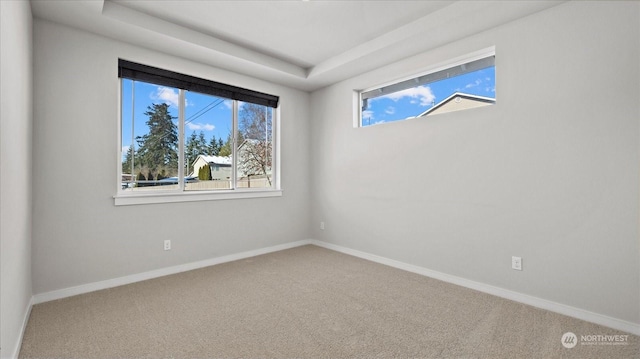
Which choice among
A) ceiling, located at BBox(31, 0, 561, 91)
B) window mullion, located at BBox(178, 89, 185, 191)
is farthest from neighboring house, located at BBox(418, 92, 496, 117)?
window mullion, located at BBox(178, 89, 185, 191)

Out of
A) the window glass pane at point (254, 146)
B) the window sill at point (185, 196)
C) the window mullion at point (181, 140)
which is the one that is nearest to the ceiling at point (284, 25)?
the window mullion at point (181, 140)

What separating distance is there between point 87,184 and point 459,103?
366 centimetres

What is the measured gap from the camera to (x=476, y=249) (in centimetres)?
287

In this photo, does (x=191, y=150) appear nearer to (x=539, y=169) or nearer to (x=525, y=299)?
(x=539, y=169)

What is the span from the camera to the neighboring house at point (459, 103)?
2884 millimetres

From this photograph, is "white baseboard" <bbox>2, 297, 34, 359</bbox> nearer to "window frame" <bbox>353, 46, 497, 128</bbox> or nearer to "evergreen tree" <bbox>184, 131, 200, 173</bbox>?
"evergreen tree" <bbox>184, 131, 200, 173</bbox>

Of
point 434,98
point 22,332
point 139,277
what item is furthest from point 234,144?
point 22,332

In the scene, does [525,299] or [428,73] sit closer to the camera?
[525,299]

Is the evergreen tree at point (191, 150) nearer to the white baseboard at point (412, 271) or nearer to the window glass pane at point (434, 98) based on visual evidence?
the white baseboard at point (412, 271)

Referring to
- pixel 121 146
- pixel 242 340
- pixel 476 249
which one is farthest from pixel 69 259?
pixel 476 249

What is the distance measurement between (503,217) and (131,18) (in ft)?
12.3

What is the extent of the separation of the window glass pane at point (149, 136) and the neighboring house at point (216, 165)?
0.25 meters

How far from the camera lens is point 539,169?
2.48 meters

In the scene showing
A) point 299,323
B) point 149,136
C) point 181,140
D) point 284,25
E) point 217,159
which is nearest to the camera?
point 299,323
